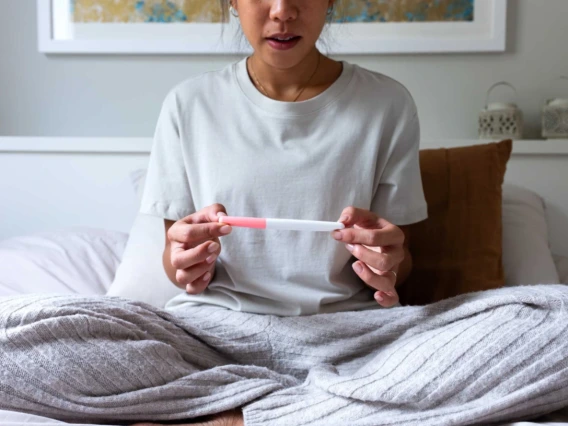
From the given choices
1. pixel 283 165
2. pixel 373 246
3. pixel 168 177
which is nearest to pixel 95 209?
pixel 168 177

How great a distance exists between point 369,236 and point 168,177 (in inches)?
15.3

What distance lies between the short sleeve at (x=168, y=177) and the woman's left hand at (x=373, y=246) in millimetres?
315

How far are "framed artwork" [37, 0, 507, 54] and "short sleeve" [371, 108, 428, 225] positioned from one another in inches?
25.0

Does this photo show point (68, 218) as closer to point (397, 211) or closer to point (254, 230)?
point (254, 230)

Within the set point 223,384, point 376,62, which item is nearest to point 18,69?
point 376,62

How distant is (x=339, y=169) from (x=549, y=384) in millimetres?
453

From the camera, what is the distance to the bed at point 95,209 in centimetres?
138

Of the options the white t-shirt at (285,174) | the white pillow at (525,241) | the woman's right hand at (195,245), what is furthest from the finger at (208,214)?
the white pillow at (525,241)

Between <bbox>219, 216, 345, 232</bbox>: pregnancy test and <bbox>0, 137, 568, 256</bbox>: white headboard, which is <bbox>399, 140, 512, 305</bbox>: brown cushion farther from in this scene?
<bbox>0, 137, 568, 256</bbox>: white headboard

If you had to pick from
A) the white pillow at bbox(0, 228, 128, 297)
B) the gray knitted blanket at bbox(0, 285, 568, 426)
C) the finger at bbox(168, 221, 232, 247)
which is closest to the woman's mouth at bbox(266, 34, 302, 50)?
the finger at bbox(168, 221, 232, 247)

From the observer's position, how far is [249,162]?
1101 mm

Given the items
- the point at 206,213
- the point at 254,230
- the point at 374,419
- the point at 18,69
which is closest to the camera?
the point at 374,419

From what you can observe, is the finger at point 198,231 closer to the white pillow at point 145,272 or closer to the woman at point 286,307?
the woman at point 286,307

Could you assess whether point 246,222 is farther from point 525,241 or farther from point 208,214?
point 525,241
